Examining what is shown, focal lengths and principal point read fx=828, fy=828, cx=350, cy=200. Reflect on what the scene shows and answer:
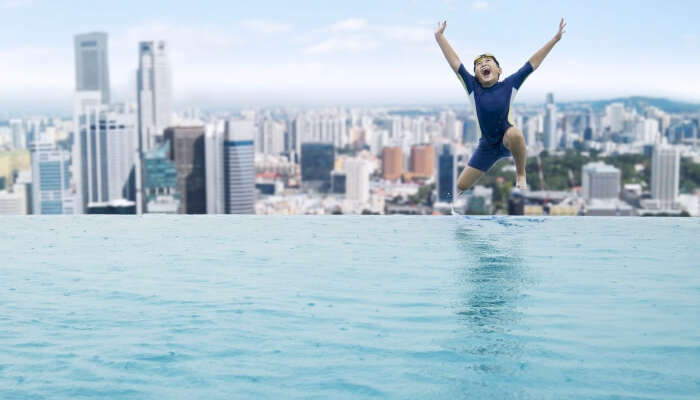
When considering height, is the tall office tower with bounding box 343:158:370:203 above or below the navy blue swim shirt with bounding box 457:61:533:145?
below

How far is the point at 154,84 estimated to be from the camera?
2501 inches

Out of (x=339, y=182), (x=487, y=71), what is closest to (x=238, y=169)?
(x=339, y=182)

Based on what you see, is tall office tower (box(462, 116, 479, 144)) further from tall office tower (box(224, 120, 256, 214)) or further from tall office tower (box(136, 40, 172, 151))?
tall office tower (box(136, 40, 172, 151))

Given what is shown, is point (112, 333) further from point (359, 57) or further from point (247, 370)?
point (359, 57)

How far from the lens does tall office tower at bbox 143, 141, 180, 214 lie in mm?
39500

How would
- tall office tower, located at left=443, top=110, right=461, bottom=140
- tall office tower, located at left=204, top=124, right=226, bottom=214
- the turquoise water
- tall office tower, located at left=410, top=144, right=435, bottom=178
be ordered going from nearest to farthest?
the turquoise water → tall office tower, located at left=204, top=124, right=226, bottom=214 → tall office tower, located at left=410, top=144, right=435, bottom=178 → tall office tower, located at left=443, top=110, right=461, bottom=140

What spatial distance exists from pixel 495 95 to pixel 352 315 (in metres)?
1.41

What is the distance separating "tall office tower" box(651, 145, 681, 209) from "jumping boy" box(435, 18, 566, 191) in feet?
116

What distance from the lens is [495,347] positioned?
213 cm

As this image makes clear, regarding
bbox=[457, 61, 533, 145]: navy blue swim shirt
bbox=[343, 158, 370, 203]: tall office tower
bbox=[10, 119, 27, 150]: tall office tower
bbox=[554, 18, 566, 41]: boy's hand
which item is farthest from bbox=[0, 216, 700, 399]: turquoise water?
bbox=[10, 119, 27, 150]: tall office tower

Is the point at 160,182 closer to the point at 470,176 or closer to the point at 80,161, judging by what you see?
the point at 80,161

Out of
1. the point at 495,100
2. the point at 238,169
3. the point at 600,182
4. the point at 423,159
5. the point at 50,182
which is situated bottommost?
the point at 50,182

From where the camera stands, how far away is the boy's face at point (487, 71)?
350cm

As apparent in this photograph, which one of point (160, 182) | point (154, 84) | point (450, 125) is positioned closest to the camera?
point (160, 182)
